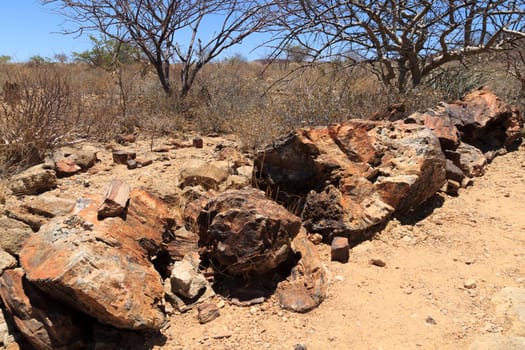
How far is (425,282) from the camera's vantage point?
288 cm

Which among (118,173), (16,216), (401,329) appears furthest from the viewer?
(118,173)

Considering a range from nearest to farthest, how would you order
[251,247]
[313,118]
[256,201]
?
[251,247], [256,201], [313,118]

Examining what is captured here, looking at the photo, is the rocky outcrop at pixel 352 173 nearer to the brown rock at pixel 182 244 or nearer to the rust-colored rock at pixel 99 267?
the brown rock at pixel 182 244

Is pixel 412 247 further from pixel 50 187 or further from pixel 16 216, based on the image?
pixel 50 187

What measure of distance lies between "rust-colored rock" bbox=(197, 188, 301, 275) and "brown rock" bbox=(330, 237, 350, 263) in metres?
0.37

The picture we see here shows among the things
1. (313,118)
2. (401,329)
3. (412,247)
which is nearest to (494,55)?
(313,118)

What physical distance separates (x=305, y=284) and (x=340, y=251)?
1.49 ft

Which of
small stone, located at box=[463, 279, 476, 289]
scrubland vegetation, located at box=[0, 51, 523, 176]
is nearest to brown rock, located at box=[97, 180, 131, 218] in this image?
small stone, located at box=[463, 279, 476, 289]

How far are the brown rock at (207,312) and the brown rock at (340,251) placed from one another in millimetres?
970

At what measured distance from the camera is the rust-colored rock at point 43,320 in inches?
94.0

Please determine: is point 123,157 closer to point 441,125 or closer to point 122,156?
point 122,156

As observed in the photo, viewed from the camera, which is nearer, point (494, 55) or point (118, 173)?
point (118, 173)

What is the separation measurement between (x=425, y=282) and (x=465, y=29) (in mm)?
4428

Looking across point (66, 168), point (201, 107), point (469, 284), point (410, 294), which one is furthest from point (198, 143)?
point (469, 284)
